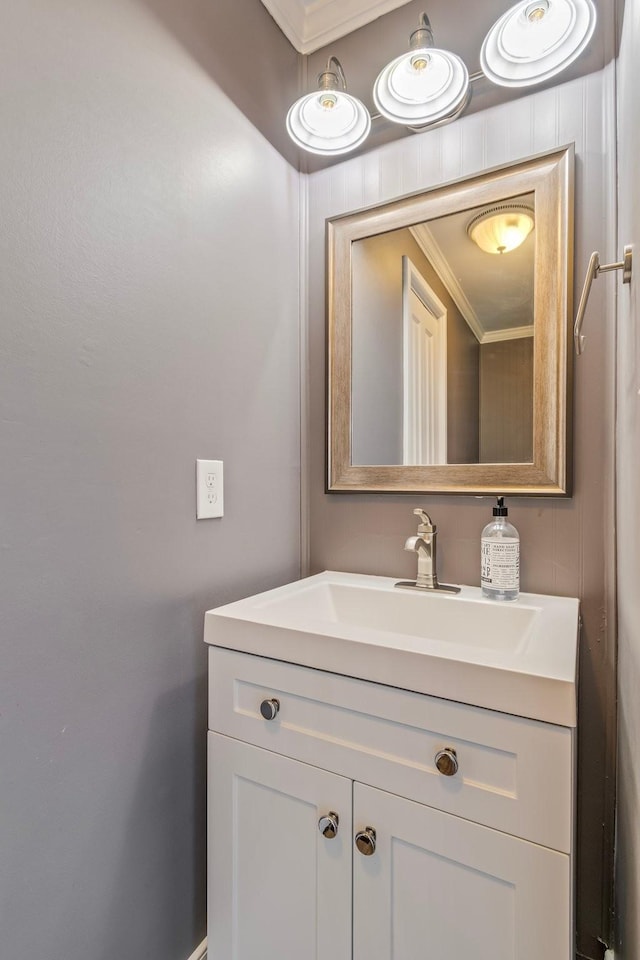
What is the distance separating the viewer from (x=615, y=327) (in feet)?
3.14

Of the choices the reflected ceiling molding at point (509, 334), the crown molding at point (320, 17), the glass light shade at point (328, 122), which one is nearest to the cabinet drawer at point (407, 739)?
the reflected ceiling molding at point (509, 334)

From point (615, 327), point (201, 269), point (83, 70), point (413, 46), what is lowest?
point (615, 327)

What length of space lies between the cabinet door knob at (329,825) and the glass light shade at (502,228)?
118 cm

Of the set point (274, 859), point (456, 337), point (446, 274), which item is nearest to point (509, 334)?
point (456, 337)

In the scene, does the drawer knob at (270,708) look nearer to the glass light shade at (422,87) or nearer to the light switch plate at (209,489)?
the light switch plate at (209,489)

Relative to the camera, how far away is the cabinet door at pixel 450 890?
602 mm

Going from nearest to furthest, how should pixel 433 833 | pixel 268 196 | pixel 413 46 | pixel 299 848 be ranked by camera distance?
pixel 433 833
pixel 299 848
pixel 413 46
pixel 268 196

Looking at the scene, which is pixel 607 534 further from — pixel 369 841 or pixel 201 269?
pixel 201 269

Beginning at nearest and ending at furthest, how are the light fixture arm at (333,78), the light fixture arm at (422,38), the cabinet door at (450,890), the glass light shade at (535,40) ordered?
the cabinet door at (450,890) < the glass light shade at (535,40) < the light fixture arm at (422,38) < the light fixture arm at (333,78)

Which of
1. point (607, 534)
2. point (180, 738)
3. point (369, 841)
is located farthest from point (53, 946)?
A: point (607, 534)

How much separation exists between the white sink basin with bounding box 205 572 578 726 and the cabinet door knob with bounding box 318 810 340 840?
230 millimetres

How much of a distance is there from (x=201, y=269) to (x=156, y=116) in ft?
0.88

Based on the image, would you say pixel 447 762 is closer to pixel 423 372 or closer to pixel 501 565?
pixel 501 565

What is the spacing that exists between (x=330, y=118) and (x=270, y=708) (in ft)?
4.47
